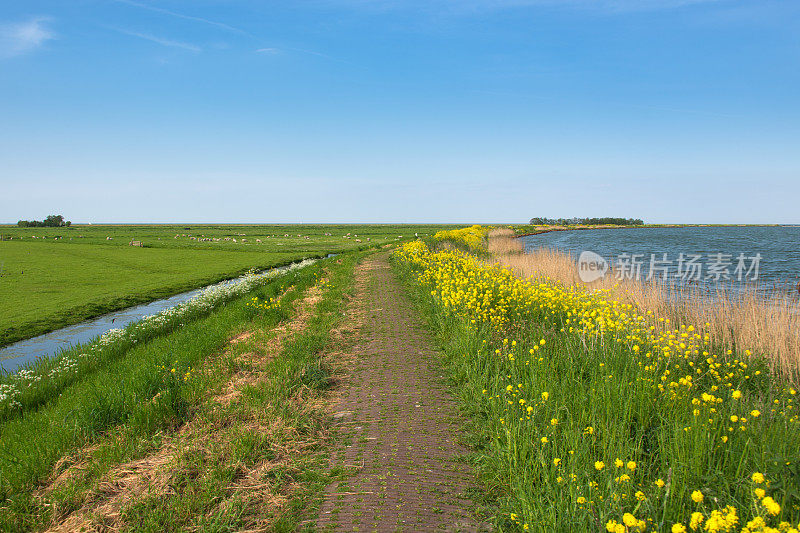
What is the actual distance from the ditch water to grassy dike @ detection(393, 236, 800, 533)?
35.7ft

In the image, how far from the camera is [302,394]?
5789 mm

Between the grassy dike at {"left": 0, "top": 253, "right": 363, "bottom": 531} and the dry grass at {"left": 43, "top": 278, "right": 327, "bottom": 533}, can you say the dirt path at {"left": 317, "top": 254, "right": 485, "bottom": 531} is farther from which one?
the dry grass at {"left": 43, "top": 278, "right": 327, "bottom": 533}

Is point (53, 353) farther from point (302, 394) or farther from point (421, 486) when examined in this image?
point (421, 486)

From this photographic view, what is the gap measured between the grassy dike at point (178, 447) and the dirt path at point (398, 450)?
371 mm

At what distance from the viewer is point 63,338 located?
1312 cm

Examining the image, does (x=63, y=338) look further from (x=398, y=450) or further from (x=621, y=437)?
(x=621, y=437)

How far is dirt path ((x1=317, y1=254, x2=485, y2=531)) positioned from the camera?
133 inches

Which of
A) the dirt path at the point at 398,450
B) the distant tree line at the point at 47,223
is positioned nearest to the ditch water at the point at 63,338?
the dirt path at the point at 398,450

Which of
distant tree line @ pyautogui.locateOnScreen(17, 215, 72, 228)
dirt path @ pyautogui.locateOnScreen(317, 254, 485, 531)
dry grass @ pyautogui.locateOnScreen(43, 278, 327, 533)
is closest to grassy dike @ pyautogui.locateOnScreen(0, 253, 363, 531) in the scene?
dry grass @ pyautogui.locateOnScreen(43, 278, 327, 533)

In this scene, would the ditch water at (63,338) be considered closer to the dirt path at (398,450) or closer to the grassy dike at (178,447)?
the grassy dike at (178,447)

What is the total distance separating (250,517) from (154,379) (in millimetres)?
3636

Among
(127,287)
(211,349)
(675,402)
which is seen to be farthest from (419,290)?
(127,287)

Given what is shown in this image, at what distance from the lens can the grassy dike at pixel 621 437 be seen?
282 cm

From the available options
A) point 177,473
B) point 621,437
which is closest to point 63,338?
point 177,473
